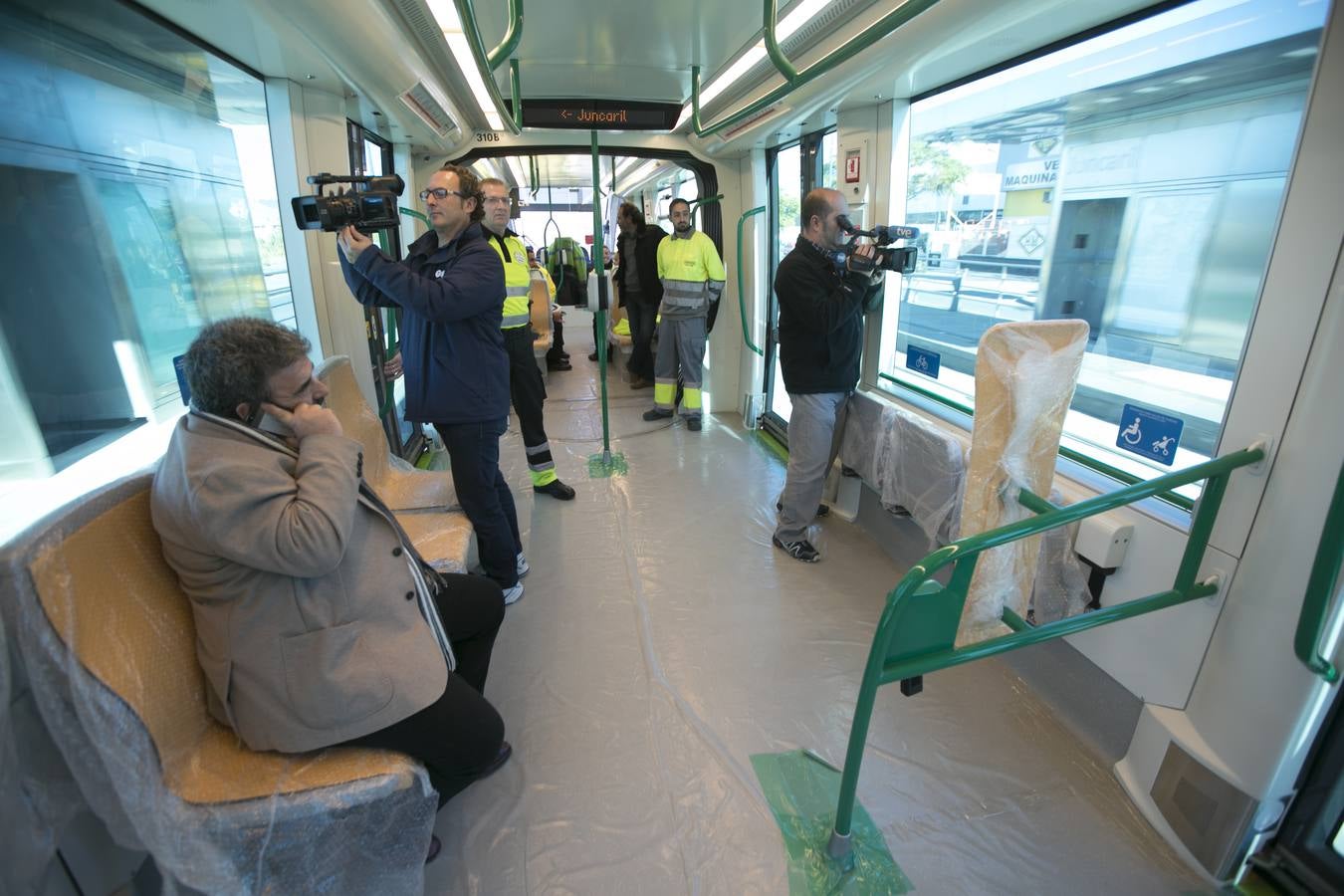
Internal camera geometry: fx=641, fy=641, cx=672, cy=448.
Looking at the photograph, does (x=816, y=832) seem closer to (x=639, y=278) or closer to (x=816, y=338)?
(x=816, y=338)

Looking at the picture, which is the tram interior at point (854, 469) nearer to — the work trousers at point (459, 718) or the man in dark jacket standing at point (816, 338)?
the work trousers at point (459, 718)

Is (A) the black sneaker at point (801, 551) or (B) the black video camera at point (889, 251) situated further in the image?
(A) the black sneaker at point (801, 551)

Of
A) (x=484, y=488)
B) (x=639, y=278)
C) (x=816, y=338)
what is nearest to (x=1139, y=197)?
(x=816, y=338)

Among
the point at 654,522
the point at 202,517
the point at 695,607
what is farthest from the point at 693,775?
the point at 654,522

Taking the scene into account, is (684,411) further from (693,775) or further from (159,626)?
(159,626)

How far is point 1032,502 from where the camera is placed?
1680 millimetres

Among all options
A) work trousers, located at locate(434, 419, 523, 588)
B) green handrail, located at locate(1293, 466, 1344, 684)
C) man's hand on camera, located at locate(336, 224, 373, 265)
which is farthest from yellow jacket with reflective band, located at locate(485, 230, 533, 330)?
green handrail, located at locate(1293, 466, 1344, 684)

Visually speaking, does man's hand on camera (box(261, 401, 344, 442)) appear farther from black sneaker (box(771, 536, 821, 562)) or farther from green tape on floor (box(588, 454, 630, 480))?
green tape on floor (box(588, 454, 630, 480))

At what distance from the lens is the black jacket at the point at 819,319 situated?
2738mm

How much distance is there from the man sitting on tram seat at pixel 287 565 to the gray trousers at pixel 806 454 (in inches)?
78.8

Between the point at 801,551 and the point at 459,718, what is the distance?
2004 millimetres

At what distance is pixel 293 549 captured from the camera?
118cm

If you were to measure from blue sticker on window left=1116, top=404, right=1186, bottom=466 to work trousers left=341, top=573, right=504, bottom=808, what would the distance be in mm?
2041

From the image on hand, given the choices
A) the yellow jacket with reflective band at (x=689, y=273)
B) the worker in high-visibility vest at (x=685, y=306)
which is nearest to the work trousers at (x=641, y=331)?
the worker in high-visibility vest at (x=685, y=306)
